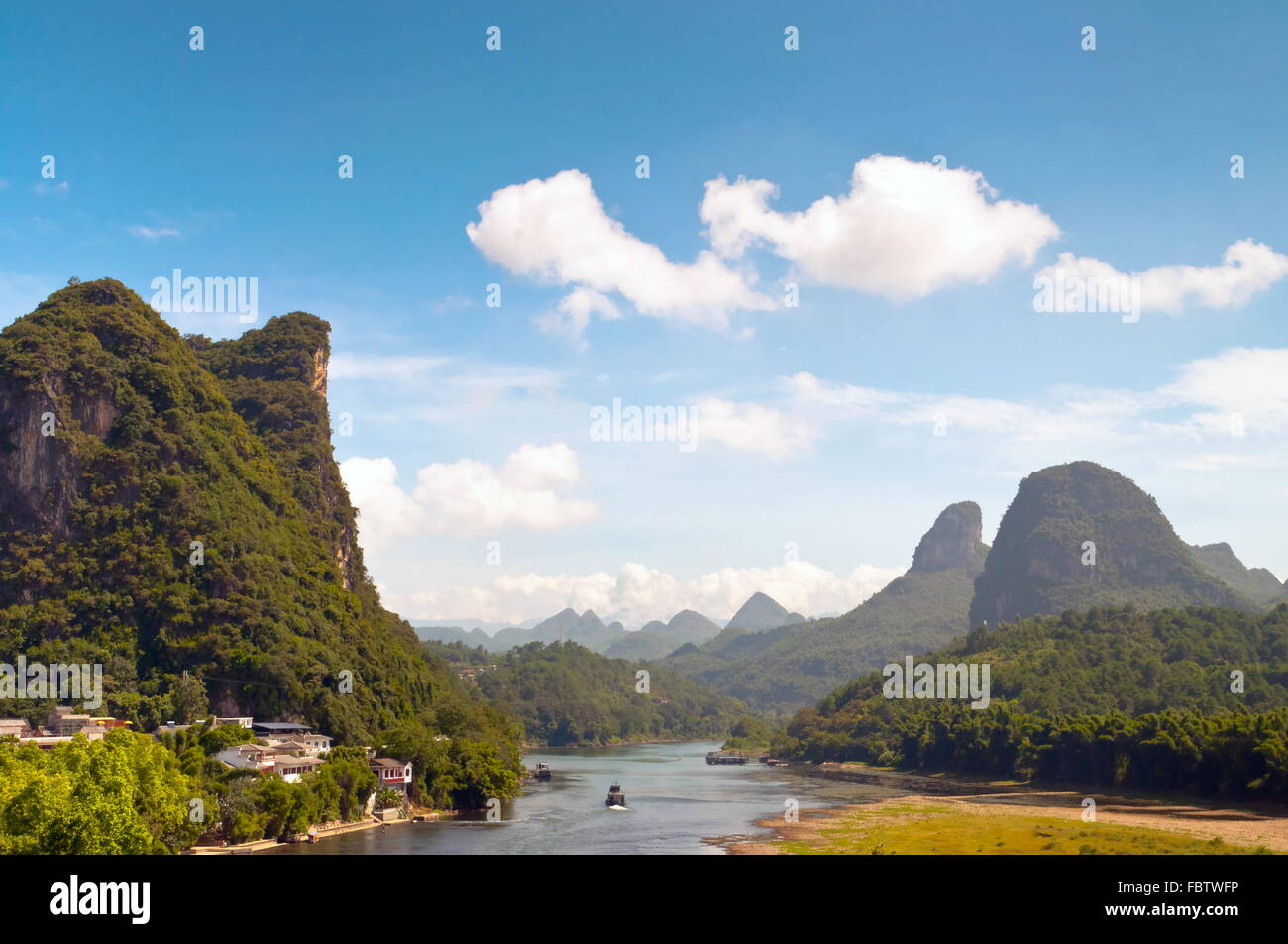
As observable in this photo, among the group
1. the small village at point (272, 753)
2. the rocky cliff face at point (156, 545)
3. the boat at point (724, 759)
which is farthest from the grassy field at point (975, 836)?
the boat at point (724, 759)

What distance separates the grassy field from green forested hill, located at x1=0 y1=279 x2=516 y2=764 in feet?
146

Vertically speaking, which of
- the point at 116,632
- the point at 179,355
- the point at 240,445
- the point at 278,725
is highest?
the point at 179,355

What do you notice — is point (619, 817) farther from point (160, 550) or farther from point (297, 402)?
point (297, 402)

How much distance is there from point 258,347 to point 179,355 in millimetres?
35332

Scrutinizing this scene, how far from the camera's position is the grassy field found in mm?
58125

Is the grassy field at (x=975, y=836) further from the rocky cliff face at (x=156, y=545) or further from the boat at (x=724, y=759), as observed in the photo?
the boat at (x=724, y=759)

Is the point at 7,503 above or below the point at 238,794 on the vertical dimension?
above

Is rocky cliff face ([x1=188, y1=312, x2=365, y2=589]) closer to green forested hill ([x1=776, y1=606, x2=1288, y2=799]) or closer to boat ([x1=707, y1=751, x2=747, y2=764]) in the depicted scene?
boat ([x1=707, y1=751, x2=747, y2=764])

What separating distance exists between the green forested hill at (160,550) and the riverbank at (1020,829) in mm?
42930

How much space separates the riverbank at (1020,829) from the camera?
59438 millimetres
